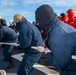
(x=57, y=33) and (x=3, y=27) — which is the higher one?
(x=57, y=33)

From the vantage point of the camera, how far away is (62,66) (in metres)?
3.92

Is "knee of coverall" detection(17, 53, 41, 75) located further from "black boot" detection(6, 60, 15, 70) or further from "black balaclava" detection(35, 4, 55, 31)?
"black boot" detection(6, 60, 15, 70)

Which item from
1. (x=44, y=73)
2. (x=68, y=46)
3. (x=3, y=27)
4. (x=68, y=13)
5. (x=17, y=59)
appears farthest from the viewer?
(x=68, y=13)

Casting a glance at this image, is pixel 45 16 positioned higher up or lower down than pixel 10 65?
higher up

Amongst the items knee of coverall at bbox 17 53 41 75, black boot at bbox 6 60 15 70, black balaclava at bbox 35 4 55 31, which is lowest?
black boot at bbox 6 60 15 70

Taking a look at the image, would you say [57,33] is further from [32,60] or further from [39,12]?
[32,60]

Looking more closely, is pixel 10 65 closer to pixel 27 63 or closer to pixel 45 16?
pixel 27 63

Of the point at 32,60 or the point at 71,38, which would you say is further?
the point at 32,60

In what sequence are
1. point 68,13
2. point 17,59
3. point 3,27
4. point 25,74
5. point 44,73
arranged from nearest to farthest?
point 25,74 < point 44,73 < point 3,27 < point 17,59 < point 68,13

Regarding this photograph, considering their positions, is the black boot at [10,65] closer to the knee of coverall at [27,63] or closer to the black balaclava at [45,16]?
the knee of coverall at [27,63]

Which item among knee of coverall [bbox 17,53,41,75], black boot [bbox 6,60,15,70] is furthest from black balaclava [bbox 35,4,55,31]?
black boot [bbox 6,60,15,70]

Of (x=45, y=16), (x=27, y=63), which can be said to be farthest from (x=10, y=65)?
(x=45, y=16)

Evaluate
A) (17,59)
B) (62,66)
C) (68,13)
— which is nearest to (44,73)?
(17,59)

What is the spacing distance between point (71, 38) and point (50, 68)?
6.05 m
